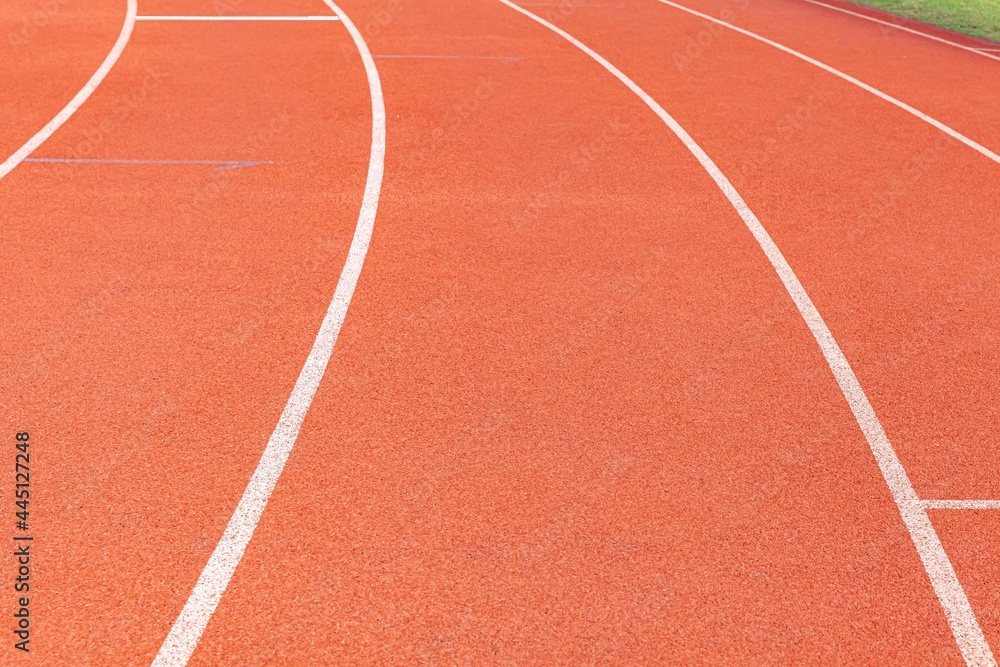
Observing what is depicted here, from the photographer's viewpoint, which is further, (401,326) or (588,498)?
(401,326)

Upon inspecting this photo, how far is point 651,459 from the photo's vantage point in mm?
4711

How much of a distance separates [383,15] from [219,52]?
3.65 meters

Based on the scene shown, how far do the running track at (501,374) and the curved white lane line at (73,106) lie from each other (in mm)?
118

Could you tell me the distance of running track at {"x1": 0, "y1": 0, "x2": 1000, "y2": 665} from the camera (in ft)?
12.4

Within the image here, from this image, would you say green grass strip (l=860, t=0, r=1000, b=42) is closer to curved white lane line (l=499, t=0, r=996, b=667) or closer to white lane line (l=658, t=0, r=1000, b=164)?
white lane line (l=658, t=0, r=1000, b=164)

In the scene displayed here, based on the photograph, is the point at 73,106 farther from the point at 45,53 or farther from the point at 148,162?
the point at 45,53

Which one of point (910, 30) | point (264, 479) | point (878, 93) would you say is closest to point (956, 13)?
point (910, 30)

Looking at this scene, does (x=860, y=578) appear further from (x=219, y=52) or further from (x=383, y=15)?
(x=383, y=15)

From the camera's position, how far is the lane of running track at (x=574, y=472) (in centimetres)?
370

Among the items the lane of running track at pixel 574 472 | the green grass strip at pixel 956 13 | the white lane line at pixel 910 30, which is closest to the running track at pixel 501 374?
the lane of running track at pixel 574 472

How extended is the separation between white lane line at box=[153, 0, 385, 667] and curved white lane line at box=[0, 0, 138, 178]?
10.6 feet

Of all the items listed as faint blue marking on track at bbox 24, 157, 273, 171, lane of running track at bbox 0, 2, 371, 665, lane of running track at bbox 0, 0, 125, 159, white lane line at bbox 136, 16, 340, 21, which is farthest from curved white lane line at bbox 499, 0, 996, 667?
white lane line at bbox 136, 16, 340, 21

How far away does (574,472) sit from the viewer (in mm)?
4590

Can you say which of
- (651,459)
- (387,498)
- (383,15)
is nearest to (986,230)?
(651,459)
